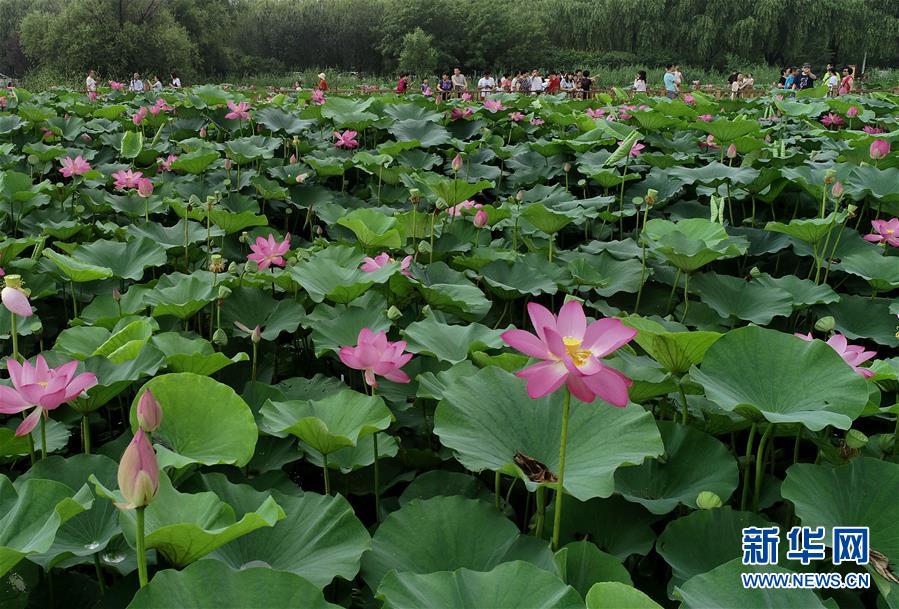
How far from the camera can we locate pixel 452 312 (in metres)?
1.44

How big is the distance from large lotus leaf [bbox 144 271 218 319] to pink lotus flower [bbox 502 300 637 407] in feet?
2.69

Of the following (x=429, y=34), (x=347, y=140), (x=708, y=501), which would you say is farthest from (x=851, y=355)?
(x=429, y=34)

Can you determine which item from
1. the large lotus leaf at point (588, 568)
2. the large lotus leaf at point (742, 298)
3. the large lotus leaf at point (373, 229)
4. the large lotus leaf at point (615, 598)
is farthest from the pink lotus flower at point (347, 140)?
the large lotus leaf at point (615, 598)

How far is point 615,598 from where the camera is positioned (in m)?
0.61

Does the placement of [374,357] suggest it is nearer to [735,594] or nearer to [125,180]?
[735,594]

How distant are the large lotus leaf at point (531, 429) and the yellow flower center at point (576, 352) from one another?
0.17 m

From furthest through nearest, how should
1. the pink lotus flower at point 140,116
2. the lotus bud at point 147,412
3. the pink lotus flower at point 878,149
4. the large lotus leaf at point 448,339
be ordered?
the pink lotus flower at point 140,116
the pink lotus flower at point 878,149
the large lotus leaf at point 448,339
the lotus bud at point 147,412

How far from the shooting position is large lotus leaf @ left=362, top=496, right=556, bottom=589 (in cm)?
79

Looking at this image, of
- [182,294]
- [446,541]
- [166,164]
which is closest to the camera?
[446,541]

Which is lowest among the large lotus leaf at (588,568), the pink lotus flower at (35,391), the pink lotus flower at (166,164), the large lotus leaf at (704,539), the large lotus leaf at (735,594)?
the large lotus leaf at (704,539)

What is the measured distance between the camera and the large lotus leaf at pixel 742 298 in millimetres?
1482

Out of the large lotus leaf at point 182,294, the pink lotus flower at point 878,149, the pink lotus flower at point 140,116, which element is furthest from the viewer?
the pink lotus flower at point 140,116

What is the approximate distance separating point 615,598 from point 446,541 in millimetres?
246

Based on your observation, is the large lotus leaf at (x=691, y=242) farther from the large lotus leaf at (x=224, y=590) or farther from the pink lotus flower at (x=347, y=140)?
the pink lotus flower at (x=347, y=140)
